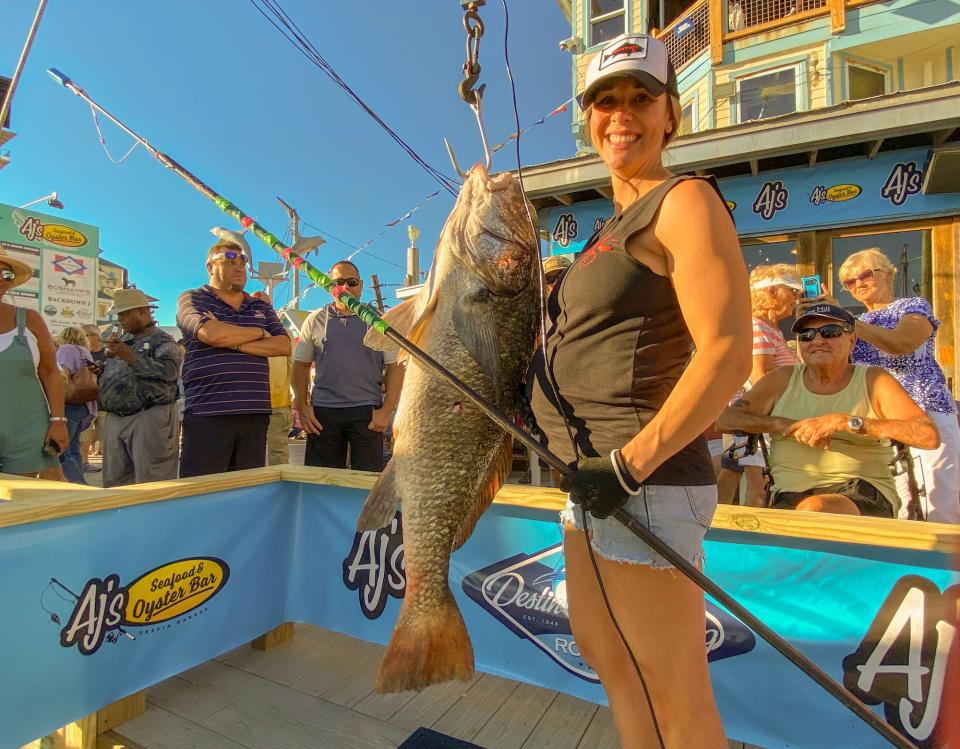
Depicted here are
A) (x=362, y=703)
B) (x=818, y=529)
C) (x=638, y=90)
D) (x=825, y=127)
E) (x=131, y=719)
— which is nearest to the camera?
(x=638, y=90)

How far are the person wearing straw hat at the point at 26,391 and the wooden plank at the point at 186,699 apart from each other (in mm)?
2153

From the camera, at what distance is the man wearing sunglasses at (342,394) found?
441cm

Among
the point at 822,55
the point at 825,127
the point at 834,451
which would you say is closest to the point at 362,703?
the point at 834,451

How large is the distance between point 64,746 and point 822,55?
14512 mm

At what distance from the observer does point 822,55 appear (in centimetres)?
1104

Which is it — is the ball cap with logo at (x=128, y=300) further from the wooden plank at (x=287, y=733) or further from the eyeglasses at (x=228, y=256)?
the wooden plank at (x=287, y=733)

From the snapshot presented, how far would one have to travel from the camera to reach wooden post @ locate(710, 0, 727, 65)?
38.3ft

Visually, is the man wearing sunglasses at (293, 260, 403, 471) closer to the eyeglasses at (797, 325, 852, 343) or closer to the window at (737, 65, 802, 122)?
the eyeglasses at (797, 325, 852, 343)

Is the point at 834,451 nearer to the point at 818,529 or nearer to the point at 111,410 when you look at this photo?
the point at 818,529

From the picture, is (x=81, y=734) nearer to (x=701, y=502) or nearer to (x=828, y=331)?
(x=701, y=502)

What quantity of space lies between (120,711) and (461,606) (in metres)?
1.52

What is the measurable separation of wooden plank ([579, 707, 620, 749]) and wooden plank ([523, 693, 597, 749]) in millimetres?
19

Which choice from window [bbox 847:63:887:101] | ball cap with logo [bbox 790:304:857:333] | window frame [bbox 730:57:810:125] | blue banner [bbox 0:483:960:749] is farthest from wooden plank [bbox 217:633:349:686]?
window [bbox 847:63:887:101]

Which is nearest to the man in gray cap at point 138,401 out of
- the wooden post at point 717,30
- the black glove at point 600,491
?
the black glove at point 600,491
